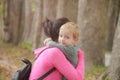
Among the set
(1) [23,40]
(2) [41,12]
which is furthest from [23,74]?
(1) [23,40]

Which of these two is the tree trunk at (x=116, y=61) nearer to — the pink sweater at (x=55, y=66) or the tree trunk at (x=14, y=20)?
the pink sweater at (x=55, y=66)

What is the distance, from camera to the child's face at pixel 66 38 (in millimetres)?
4727

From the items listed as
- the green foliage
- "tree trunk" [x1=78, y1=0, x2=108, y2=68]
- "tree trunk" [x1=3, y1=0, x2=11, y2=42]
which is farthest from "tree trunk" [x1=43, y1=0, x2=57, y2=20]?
"tree trunk" [x1=3, y1=0, x2=11, y2=42]

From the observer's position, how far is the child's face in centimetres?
473

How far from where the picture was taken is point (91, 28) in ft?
43.4

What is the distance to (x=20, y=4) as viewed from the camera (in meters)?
27.5

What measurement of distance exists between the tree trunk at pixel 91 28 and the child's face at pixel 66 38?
8221 mm

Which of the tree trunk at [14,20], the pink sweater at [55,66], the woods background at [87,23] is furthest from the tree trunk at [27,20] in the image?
the pink sweater at [55,66]

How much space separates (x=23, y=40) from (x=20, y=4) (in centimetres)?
277

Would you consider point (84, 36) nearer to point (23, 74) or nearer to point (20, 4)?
point (23, 74)

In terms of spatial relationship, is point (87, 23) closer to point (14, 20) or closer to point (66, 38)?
point (66, 38)

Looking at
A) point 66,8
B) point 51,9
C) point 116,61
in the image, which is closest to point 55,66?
point 116,61

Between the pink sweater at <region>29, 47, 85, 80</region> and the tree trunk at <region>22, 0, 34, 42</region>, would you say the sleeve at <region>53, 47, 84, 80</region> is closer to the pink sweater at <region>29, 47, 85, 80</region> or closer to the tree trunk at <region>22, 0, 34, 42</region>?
the pink sweater at <region>29, 47, 85, 80</region>

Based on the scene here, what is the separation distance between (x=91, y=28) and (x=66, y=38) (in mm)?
8517
